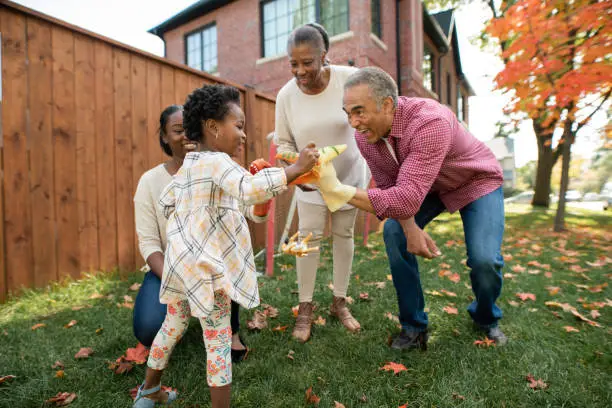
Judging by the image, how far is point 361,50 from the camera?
9328 mm

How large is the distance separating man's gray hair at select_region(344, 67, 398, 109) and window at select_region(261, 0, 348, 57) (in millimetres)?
8577

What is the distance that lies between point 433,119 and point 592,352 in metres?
1.79

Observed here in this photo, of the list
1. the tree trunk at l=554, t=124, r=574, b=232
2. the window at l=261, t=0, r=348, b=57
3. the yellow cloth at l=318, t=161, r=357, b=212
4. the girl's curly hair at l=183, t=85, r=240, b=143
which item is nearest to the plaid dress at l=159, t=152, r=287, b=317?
the girl's curly hair at l=183, t=85, r=240, b=143

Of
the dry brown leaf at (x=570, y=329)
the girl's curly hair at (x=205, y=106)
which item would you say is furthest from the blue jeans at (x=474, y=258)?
the girl's curly hair at (x=205, y=106)

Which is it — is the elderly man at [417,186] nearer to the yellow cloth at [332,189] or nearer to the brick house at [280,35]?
the yellow cloth at [332,189]

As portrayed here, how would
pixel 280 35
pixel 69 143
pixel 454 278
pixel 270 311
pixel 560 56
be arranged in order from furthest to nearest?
1. pixel 280 35
2. pixel 560 56
3. pixel 454 278
4. pixel 69 143
5. pixel 270 311

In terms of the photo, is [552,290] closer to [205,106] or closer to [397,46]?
[205,106]

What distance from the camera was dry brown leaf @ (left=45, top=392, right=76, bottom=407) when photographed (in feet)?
6.12

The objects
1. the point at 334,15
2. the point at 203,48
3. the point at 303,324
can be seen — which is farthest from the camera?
the point at 203,48

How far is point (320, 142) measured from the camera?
2729mm

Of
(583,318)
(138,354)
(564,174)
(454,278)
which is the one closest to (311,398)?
(138,354)

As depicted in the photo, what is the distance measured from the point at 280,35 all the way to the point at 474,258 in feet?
34.9

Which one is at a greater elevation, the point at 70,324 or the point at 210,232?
the point at 210,232

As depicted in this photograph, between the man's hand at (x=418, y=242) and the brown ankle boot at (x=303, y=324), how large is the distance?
0.97 m
